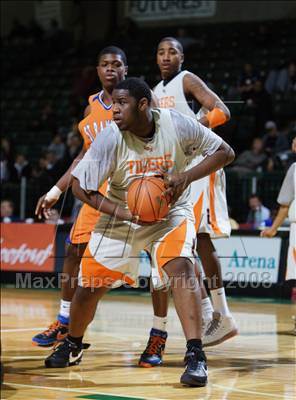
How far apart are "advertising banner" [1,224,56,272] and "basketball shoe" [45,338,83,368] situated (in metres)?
7.55

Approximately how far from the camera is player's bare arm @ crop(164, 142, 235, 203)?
5484mm

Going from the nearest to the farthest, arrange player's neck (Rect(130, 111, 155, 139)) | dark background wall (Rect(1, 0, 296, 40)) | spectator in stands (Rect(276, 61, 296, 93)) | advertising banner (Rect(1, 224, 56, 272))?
player's neck (Rect(130, 111, 155, 139)) → advertising banner (Rect(1, 224, 56, 272)) → spectator in stands (Rect(276, 61, 296, 93)) → dark background wall (Rect(1, 0, 296, 40))

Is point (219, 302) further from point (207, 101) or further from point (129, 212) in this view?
point (129, 212)

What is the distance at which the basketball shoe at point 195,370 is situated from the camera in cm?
536

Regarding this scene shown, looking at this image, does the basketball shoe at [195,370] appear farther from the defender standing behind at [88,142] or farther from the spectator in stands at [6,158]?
the spectator in stands at [6,158]

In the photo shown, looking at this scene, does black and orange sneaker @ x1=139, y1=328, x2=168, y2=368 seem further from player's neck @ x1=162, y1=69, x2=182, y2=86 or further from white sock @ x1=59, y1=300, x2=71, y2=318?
player's neck @ x1=162, y1=69, x2=182, y2=86

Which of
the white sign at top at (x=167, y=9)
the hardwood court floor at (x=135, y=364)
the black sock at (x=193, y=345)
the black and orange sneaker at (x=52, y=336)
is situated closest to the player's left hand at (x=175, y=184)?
the black sock at (x=193, y=345)

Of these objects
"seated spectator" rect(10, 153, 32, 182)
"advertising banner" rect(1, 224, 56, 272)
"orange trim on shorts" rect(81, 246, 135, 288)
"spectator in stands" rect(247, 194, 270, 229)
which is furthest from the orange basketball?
"seated spectator" rect(10, 153, 32, 182)

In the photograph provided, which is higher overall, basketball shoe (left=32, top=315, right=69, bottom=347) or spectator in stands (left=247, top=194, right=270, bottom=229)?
basketball shoe (left=32, top=315, right=69, bottom=347)

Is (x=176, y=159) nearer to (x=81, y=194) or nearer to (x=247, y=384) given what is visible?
(x=81, y=194)

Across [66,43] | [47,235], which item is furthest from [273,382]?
[66,43]

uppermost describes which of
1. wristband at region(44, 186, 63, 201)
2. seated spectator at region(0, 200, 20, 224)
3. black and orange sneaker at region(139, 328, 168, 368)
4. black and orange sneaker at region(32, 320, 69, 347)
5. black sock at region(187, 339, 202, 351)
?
wristband at region(44, 186, 63, 201)

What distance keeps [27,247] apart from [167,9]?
38.3 ft

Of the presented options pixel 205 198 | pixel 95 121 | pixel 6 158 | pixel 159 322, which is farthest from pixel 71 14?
pixel 159 322
